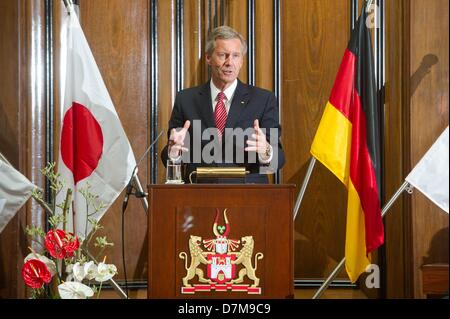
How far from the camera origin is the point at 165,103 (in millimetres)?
4676

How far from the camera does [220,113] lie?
13.4 feet

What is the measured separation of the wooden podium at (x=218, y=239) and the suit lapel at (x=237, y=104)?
33.4 inches

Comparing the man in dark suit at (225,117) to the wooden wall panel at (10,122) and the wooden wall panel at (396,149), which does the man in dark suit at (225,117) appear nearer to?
the wooden wall panel at (396,149)

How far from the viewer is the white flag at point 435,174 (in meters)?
3.72

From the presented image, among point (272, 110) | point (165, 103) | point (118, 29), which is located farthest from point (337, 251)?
point (118, 29)

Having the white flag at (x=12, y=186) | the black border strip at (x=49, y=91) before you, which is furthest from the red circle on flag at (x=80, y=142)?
the black border strip at (x=49, y=91)

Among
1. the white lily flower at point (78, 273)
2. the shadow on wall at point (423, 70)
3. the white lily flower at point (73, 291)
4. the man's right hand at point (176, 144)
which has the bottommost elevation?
the white lily flower at point (73, 291)

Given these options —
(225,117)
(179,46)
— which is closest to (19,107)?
(179,46)

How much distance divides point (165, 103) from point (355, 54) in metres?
1.32

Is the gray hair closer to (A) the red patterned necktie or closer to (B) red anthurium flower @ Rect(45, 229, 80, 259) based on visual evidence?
(A) the red patterned necktie

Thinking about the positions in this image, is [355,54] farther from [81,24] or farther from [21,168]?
[21,168]

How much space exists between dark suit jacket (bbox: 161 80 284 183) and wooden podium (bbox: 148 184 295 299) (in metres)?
0.66

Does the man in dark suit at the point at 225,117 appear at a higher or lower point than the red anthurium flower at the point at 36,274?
higher

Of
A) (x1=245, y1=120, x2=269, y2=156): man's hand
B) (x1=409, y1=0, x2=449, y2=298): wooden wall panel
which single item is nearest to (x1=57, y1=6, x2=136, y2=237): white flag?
(x1=245, y1=120, x2=269, y2=156): man's hand
